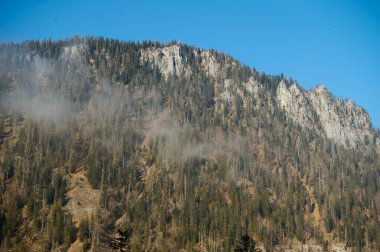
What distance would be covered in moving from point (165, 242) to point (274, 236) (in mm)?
44229

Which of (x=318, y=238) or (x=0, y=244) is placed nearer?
(x=0, y=244)

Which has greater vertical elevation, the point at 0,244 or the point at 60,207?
the point at 60,207

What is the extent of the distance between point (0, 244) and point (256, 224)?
99.9 metres

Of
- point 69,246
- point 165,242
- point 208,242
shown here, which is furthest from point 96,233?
point 208,242

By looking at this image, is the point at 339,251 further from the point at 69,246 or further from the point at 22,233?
the point at 22,233

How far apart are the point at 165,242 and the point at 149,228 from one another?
411 inches

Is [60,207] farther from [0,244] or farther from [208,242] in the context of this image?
[208,242]

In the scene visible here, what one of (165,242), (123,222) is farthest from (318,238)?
(123,222)

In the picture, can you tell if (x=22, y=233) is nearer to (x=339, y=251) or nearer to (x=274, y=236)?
(x=274, y=236)

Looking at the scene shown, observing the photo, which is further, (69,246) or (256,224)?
(256,224)

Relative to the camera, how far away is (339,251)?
19150cm

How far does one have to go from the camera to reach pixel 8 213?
194125mm

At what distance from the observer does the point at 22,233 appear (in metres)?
187

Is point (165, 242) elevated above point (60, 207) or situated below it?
below
